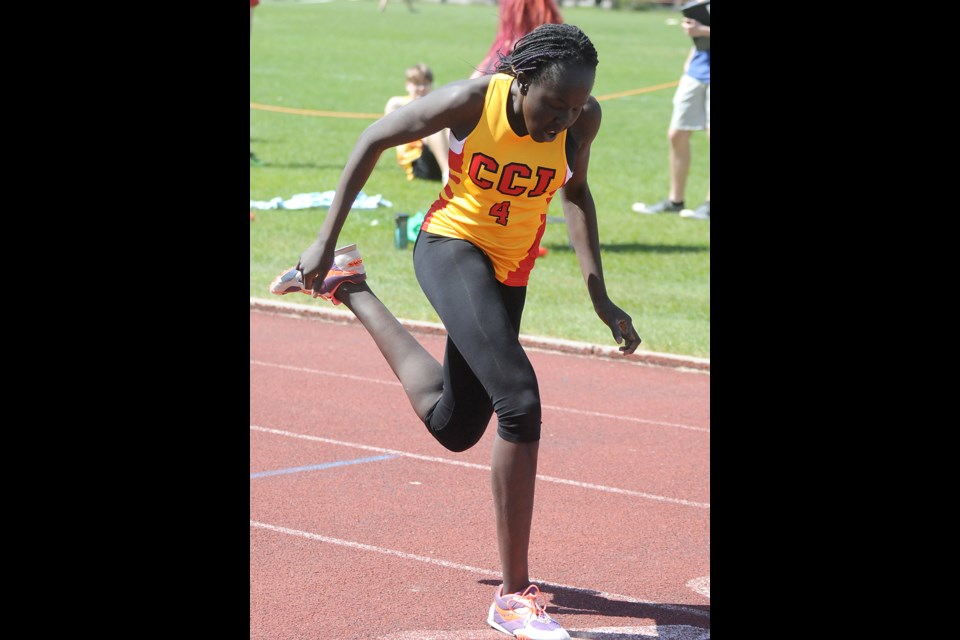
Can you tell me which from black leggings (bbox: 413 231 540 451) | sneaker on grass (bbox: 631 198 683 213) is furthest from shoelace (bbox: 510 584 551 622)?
sneaker on grass (bbox: 631 198 683 213)

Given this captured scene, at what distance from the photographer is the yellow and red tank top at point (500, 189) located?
479cm

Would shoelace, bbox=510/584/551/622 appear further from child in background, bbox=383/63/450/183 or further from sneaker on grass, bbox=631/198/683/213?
sneaker on grass, bbox=631/198/683/213

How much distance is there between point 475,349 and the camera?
185 inches

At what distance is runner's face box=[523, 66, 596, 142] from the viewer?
452cm

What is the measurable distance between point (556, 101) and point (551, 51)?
7.0 inches

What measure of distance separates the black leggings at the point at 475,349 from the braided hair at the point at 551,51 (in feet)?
2.33

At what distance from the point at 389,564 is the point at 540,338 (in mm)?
5065

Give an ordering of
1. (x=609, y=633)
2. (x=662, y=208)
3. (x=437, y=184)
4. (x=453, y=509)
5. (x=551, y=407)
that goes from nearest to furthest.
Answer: (x=609, y=633)
(x=453, y=509)
(x=551, y=407)
(x=662, y=208)
(x=437, y=184)

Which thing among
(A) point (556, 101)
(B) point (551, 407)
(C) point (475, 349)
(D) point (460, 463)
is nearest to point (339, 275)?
(C) point (475, 349)

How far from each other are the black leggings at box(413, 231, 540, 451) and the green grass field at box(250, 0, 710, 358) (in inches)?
200

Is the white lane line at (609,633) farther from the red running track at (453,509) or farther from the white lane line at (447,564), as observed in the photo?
the white lane line at (447,564)

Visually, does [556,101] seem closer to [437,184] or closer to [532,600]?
[532,600]
